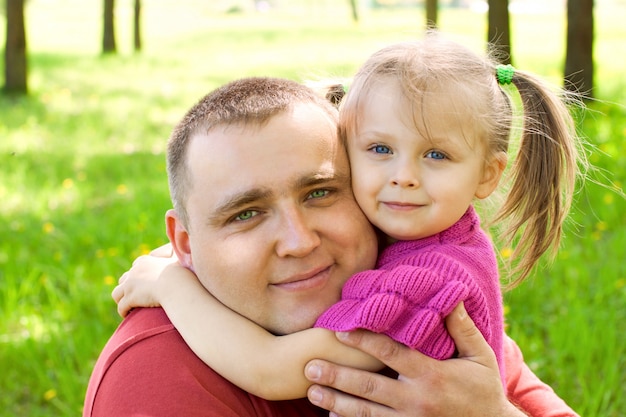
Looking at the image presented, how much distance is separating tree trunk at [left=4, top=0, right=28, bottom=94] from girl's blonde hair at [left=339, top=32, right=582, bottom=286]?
1103 centimetres

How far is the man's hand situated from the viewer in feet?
6.98

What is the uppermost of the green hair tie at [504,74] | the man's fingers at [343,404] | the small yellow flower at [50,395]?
the green hair tie at [504,74]

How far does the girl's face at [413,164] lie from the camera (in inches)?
91.1

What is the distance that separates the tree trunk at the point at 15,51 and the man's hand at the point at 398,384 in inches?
451

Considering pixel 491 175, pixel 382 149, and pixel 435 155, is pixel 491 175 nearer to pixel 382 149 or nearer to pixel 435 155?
pixel 435 155

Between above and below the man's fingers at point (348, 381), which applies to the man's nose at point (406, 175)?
above

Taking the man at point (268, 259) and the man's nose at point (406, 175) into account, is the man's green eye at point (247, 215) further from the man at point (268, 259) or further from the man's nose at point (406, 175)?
the man's nose at point (406, 175)

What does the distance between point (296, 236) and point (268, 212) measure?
0.12 meters

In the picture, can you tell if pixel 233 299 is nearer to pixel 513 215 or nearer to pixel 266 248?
pixel 266 248

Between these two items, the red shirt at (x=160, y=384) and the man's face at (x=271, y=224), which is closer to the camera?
the red shirt at (x=160, y=384)

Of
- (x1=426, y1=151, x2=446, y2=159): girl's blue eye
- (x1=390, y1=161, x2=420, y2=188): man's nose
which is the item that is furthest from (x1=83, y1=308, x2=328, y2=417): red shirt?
(x1=426, y1=151, x2=446, y2=159): girl's blue eye

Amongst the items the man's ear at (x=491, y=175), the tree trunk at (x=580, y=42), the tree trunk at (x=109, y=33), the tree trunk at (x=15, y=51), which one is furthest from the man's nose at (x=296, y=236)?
the tree trunk at (x=109, y=33)

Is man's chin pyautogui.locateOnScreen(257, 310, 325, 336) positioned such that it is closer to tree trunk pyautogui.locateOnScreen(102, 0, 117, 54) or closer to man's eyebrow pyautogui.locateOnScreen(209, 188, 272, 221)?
man's eyebrow pyautogui.locateOnScreen(209, 188, 272, 221)

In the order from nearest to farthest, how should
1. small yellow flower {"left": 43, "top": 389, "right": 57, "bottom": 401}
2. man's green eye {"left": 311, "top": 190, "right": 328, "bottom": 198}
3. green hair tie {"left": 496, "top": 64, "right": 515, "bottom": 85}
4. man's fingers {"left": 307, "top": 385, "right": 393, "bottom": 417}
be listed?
man's fingers {"left": 307, "top": 385, "right": 393, "bottom": 417} < man's green eye {"left": 311, "top": 190, "right": 328, "bottom": 198} < green hair tie {"left": 496, "top": 64, "right": 515, "bottom": 85} < small yellow flower {"left": 43, "top": 389, "right": 57, "bottom": 401}
